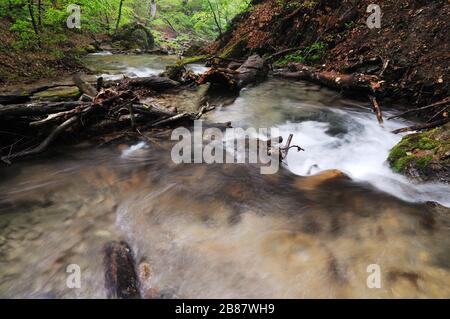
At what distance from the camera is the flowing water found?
8.25 feet

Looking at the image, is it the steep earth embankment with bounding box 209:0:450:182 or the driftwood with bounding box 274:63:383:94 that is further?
the driftwood with bounding box 274:63:383:94

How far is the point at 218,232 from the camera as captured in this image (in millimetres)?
3100

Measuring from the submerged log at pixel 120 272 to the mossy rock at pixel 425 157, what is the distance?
3.85 m

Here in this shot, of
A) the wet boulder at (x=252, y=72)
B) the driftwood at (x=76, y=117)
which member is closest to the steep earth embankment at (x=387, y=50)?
the wet boulder at (x=252, y=72)

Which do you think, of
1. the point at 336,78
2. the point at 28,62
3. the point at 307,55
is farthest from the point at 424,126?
the point at 28,62

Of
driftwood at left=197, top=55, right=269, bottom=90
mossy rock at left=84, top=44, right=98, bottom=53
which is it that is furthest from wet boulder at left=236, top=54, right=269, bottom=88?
mossy rock at left=84, top=44, right=98, bottom=53

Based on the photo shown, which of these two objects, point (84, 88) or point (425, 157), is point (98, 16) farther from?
point (425, 157)

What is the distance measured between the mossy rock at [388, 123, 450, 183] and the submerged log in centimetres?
385

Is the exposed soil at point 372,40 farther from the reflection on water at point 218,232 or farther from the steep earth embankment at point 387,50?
the reflection on water at point 218,232

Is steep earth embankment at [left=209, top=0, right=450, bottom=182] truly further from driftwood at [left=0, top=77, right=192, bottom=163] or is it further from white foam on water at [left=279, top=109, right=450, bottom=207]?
driftwood at [left=0, top=77, right=192, bottom=163]

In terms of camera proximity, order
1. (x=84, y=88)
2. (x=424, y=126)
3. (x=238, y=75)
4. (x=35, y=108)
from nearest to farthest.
Answer: (x=35, y=108), (x=424, y=126), (x=84, y=88), (x=238, y=75)

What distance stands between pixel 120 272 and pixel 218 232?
Answer: 3.36 ft
